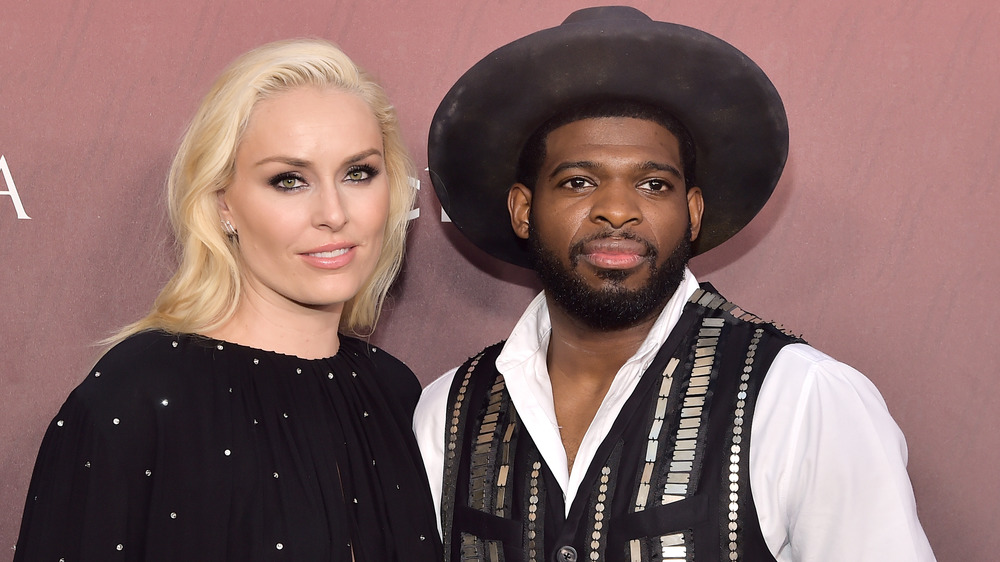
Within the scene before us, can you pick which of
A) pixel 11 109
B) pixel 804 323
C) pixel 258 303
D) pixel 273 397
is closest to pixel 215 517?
pixel 273 397

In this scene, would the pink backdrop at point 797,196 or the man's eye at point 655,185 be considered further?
the pink backdrop at point 797,196

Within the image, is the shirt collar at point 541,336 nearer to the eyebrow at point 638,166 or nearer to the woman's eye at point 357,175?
the eyebrow at point 638,166

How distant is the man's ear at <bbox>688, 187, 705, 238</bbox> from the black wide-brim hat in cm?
7

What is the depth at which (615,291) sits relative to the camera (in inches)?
89.7

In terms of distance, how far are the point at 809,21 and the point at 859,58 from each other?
0.18m

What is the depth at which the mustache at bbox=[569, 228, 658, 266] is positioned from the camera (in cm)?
225

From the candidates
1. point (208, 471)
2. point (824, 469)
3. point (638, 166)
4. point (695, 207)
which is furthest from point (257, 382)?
point (824, 469)

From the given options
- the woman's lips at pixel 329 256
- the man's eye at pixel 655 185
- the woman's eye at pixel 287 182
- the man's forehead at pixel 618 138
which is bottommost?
the woman's lips at pixel 329 256

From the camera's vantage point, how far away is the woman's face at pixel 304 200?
2320 millimetres

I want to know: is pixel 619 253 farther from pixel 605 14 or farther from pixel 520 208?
pixel 605 14

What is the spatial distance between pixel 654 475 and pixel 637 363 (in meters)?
0.30

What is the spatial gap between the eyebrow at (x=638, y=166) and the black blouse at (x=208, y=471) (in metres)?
0.83

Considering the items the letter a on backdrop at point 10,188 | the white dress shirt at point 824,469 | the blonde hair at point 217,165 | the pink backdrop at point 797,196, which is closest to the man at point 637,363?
the white dress shirt at point 824,469

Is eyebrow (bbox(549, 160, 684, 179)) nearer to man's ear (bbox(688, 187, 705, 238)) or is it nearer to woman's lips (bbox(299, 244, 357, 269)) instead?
man's ear (bbox(688, 187, 705, 238))
